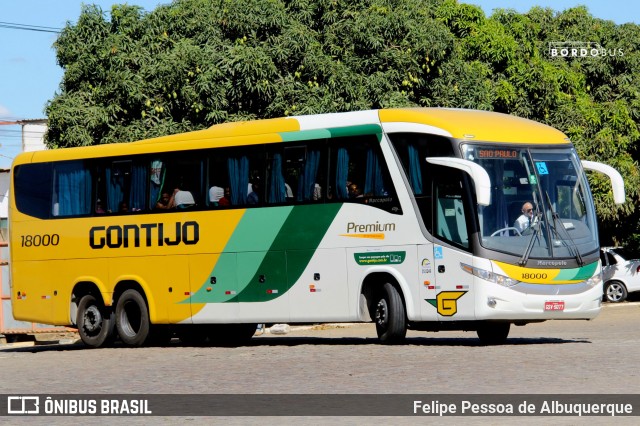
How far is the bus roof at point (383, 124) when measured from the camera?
2078 cm

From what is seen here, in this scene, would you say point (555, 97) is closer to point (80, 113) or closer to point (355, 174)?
point (80, 113)

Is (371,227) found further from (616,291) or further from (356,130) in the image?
(616,291)

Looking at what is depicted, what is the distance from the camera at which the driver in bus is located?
2036cm

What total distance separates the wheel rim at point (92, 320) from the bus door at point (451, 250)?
723 centimetres

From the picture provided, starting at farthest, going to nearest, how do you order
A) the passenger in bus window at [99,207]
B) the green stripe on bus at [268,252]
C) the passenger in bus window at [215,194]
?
the passenger in bus window at [99,207]
the passenger in bus window at [215,194]
the green stripe on bus at [268,252]

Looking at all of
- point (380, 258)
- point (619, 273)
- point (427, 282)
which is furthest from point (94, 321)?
point (619, 273)

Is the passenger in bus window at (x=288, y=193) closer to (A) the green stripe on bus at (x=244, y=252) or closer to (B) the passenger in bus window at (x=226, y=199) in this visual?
(A) the green stripe on bus at (x=244, y=252)

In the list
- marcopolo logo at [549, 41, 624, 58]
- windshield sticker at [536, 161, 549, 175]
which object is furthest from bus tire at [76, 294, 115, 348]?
marcopolo logo at [549, 41, 624, 58]

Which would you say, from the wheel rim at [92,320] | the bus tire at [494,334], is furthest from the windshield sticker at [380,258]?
the wheel rim at [92,320]

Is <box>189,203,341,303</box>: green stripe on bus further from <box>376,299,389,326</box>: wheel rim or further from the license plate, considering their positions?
the license plate

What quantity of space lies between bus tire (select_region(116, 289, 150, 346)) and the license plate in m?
7.74

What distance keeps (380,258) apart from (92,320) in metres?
6.54

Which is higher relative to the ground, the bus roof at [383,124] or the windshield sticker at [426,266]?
the bus roof at [383,124]

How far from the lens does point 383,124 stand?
21344 millimetres
